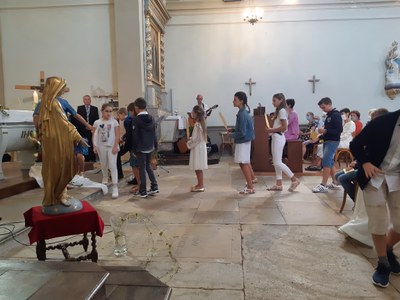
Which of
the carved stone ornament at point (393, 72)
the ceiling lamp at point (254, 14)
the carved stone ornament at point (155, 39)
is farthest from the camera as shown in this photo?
the carved stone ornament at point (393, 72)

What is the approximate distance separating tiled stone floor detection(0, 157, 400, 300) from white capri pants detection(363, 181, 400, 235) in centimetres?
42

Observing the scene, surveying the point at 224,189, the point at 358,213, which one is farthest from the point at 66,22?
the point at 358,213

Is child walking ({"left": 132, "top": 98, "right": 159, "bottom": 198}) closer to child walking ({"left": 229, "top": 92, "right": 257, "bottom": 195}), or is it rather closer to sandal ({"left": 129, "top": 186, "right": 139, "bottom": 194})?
sandal ({"left": 129, "top": 186, "right": 139, "bottom": 194})

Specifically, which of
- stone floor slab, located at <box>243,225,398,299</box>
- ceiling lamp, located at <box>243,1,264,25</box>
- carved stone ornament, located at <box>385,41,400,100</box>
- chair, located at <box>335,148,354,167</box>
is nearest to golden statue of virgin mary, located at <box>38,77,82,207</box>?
stone floor slab, located at <box>243,225,398,299</box>

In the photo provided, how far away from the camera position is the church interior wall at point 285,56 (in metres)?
12.1

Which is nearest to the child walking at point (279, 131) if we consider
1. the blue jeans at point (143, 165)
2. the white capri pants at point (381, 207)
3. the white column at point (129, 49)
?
the blue jeans at point (143, 165)

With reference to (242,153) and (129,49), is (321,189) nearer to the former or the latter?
(242,153)

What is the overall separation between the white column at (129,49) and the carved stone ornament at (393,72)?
8375 millimetres

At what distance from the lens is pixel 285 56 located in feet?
40.2

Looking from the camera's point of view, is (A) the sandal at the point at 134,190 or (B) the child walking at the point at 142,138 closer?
(B) the child walking at the point at 142,138

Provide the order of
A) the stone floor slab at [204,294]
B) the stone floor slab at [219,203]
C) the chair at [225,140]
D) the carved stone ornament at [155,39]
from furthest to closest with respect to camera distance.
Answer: the chair at [225,140]
the carved stone ornament at [155,39]
the stone floor slab at [219,203]
the stone floor slab at [204,294]

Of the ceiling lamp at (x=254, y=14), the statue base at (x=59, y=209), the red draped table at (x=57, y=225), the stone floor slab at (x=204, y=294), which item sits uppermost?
the ceiling lamp at (x=254, y=14)

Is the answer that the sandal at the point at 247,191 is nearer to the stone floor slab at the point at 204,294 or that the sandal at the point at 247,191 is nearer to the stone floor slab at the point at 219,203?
the stone floor slab at the point at 219,203

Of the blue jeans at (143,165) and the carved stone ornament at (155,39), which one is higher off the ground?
the carved stone ornament at (155,39)
